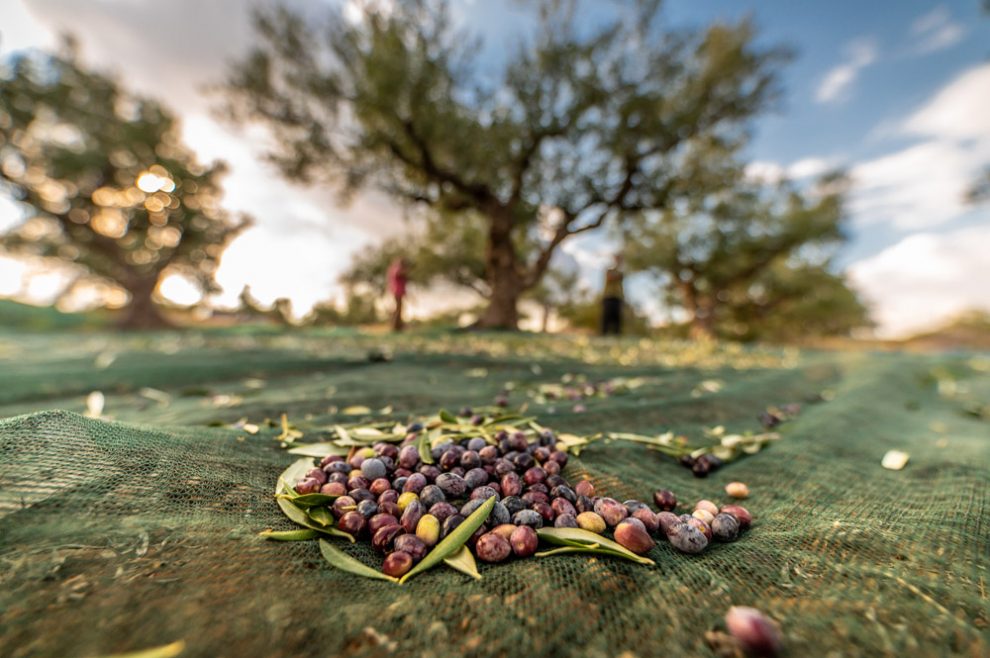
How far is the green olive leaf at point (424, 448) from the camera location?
49.2 inches

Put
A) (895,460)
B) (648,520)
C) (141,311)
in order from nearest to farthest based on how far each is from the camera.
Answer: (648,520) < (895,460) < (141,311)

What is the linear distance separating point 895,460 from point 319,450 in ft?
6.79

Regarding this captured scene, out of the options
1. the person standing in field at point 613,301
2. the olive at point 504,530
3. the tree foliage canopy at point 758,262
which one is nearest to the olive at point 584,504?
the olive at point 504,530

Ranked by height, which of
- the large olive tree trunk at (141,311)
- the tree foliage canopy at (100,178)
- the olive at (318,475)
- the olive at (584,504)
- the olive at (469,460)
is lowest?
the olive at (584,504)

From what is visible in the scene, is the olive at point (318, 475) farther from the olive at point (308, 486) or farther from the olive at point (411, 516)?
the olive at point (411, 516)

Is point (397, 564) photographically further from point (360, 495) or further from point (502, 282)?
point (502, 282)

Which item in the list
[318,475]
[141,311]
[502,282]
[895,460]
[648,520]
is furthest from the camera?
[141,311]

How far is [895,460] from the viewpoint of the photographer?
1.50 m

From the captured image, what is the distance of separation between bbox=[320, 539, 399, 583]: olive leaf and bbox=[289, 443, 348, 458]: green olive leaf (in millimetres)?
532

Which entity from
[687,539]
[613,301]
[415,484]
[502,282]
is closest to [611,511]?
[687,539]

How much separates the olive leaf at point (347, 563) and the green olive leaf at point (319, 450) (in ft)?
1.74

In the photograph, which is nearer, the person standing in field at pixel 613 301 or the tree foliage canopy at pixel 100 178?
the person standing in field at pixel 613 301

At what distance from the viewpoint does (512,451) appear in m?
1.33

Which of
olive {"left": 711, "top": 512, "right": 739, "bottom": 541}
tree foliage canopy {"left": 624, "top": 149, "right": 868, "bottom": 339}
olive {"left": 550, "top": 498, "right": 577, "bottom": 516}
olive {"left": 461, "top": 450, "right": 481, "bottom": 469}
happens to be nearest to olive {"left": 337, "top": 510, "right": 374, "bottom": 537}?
olive {"left": 461, "top": 450, "right": 481, "bottom": 469}
